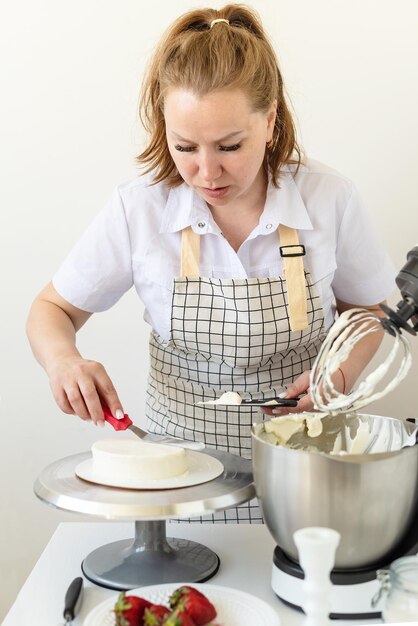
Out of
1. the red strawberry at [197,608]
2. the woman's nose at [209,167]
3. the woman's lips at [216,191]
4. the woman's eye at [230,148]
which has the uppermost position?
the woman's eye at [230,148]

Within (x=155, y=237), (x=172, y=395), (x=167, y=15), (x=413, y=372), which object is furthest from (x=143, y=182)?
(x=413, y=372)

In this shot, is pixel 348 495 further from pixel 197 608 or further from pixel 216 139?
pixel 216 139

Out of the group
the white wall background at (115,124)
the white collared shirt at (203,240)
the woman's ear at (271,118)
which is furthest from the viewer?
the white wall background at (115,124)

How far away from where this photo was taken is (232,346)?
159cm

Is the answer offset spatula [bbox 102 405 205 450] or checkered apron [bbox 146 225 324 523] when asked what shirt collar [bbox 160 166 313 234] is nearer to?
checkered apron [bbox 146 225 324 523]

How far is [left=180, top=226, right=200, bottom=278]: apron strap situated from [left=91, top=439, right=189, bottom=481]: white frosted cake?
19.0 inches

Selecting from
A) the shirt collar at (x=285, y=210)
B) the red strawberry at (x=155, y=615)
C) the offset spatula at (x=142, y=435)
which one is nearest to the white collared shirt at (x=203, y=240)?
the shirt collar at (x=285, y=210)

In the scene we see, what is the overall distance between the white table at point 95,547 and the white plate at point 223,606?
0.05 m

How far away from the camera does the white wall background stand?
1.99 metres

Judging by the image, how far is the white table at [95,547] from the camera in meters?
1.07

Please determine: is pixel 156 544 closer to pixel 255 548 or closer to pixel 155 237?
pixel 255 548

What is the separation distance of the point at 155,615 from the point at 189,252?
2.71ft

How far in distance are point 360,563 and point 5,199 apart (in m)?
1.36

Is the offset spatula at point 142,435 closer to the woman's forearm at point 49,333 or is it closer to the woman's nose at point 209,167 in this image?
the woman's forearm at point 49,333
